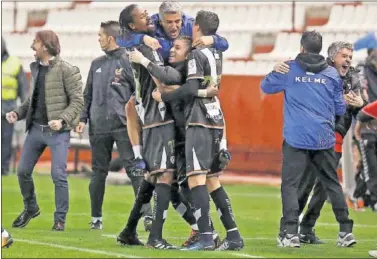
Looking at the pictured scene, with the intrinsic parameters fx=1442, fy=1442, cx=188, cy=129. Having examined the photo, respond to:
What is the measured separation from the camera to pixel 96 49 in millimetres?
29953

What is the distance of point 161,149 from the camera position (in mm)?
12148

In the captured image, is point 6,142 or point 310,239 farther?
point 6,142

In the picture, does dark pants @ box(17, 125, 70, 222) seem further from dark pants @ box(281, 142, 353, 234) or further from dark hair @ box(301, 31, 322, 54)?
dark hair @ box(301, 31, 322, 54)

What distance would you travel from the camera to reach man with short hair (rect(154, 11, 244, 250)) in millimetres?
11984

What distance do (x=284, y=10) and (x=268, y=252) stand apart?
614 inches

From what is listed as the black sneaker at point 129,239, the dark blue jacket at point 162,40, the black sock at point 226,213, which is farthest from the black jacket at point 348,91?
the black sneaker at point 129,239

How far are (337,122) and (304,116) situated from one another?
1.00 meters

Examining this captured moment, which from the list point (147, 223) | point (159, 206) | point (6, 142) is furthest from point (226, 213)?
point (6, 142)

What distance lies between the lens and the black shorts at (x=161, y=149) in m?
12.1

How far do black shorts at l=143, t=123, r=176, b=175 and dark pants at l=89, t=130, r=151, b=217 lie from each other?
9.40 feet

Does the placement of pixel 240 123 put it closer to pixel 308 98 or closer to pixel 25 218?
pixel 25 218

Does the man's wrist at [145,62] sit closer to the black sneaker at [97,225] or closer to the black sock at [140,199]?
the black sock at [140,199]

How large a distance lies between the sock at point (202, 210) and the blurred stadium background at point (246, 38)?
865 cm

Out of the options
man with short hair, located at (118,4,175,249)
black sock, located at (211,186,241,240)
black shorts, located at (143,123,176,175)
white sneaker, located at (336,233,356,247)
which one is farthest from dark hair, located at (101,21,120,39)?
white sneaker, located at (336,233,356,247)
